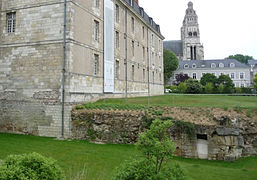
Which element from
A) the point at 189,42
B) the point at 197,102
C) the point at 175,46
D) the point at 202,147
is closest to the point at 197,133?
the point at 202,147

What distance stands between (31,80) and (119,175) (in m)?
12.6

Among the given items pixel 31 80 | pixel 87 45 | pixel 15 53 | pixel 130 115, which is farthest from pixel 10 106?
pixel 130 115

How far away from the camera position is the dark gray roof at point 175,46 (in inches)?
3548

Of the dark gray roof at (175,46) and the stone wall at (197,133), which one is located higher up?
the dark gray roof at (175,46)

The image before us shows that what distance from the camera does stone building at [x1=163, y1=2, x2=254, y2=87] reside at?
67.8 meters

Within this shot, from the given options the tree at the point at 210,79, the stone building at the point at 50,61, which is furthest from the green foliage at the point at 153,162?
the tree at the point at 210,79

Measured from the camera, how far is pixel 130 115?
41.1 feet

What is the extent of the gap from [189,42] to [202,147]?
83.2m

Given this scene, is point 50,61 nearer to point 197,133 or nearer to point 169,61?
point 197,133

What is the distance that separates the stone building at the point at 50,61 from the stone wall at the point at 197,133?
2.87 metres

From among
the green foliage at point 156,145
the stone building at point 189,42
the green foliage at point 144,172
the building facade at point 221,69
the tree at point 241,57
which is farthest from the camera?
the tree at point 241,57

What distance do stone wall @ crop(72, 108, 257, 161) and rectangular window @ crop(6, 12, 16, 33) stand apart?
31.5 feet

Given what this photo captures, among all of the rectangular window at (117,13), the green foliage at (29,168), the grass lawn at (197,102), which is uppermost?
the rectangular window at (117,13)

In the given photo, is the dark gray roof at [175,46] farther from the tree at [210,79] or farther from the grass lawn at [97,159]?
the grass lawn at [97,159]
